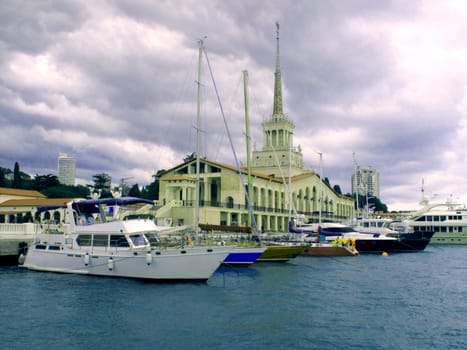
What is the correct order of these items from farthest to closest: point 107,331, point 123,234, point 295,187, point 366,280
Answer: point 295,187, point 366,280, point 123,234, point 107,331

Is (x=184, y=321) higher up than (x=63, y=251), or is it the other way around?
(x=63, y=251)

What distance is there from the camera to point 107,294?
25.6m

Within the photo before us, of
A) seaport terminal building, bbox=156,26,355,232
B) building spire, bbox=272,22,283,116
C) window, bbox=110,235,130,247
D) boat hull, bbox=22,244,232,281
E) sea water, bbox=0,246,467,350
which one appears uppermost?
building spire, bbox=272,22,283,116

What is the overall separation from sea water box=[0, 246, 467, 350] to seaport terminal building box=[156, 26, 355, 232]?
767 inches

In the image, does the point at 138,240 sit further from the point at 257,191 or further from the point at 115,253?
the point at 257,191

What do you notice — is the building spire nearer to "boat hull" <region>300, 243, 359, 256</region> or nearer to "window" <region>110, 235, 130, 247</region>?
"boat hull" <region>300, 243, 359, 256</region>

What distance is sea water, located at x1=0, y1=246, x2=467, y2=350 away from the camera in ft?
57.4

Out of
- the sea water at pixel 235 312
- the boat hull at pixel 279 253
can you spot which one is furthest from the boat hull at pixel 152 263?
the boat hull at pixel 279 253

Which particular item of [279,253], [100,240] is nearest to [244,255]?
[279,253]

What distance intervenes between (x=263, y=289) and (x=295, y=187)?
6912 cm

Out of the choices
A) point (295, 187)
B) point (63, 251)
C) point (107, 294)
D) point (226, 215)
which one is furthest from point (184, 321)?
point (295, 187)

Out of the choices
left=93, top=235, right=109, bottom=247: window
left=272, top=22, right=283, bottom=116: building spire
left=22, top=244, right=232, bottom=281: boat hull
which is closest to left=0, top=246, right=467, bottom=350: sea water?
left=22, top=244, right=232, bottom=281: boat hull

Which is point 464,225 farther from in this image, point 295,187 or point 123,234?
point 123,234

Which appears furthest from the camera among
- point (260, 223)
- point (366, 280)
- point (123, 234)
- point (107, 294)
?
point (260, 223)
